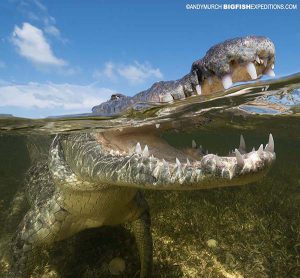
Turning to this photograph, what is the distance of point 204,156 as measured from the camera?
2.71m

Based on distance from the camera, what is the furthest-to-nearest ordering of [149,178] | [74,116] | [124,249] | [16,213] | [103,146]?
[16,213]
[74,116]
[124,249]
[103,146]
[149,178]

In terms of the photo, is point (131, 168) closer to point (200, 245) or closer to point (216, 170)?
point (216, 170)

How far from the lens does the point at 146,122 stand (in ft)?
20.0

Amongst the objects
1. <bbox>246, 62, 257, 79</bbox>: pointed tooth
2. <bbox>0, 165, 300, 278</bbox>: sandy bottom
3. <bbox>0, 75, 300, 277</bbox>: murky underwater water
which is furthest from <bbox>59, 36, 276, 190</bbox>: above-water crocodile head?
<bbox>0, 165, 300, 278</bbox>: sandy bottom

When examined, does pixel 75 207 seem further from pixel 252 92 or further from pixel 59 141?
pixel 252 92

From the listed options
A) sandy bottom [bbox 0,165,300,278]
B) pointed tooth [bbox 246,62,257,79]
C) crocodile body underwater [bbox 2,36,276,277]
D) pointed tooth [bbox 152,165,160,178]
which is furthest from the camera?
sandy bottom [bbox 0,165,300,278]

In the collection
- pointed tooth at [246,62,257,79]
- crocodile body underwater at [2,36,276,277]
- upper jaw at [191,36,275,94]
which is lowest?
crocodile body underwater at [2,36,276,277]

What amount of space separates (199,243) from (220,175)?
3.93 metres

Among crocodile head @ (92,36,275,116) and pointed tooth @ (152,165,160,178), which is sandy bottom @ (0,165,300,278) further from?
crocodile head @ (92,36,275,116)

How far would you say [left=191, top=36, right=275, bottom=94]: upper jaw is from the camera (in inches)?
120

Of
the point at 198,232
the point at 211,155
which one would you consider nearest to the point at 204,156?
the point at 211,155

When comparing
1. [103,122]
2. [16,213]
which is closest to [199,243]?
[103,122]

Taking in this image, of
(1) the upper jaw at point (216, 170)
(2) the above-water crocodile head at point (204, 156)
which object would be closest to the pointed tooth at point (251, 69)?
(2) the above-water crocodile head at point (204, 156)

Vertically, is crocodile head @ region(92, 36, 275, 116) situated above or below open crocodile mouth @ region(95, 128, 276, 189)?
above
